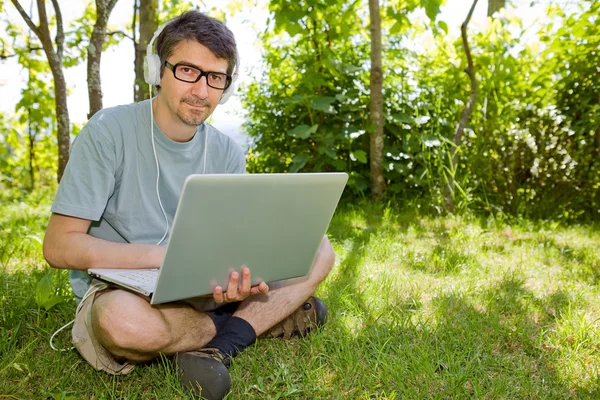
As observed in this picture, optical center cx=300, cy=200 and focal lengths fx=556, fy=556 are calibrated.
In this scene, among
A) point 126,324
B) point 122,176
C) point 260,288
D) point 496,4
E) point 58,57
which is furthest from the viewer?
point 496,4

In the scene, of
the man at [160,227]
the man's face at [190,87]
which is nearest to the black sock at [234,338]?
the man at [160,227]

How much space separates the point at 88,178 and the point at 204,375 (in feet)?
2.52

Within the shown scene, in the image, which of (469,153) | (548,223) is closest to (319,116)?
(469,153)

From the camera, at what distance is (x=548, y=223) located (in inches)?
186

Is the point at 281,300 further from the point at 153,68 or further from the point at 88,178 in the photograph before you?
the point at 153,68

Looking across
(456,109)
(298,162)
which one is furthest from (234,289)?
(456,109)

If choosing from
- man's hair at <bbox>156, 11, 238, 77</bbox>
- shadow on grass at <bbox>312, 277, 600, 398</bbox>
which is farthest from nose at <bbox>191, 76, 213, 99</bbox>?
shadow on grass at <bbox>312, 277, 600, 398</bbox>

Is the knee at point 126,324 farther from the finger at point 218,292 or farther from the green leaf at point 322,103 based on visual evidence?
the green leaf at point 322,103

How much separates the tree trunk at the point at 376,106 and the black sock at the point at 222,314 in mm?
3312

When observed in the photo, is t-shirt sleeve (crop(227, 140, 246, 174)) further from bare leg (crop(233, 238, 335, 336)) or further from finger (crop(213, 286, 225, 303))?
finger (crop(213, 286, 225, 303))

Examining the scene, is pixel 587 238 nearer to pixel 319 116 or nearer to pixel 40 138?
pixel 319 116

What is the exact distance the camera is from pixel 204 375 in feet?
5.78

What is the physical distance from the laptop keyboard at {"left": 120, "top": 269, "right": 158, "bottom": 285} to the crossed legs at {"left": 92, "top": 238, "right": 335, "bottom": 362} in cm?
7

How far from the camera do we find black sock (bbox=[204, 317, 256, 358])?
2.01 meters
